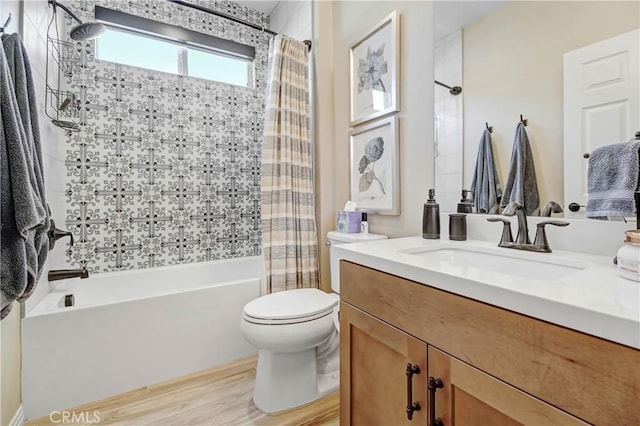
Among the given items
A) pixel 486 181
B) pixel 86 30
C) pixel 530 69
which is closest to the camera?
pixel 530 69

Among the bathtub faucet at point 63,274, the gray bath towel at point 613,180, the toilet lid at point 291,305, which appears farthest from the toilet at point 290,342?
the bathtub faucet at point 63,274

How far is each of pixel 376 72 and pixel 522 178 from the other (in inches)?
39.4

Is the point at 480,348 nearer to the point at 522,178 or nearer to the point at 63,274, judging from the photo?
the point at 522,178

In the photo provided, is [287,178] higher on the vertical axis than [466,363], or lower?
higher

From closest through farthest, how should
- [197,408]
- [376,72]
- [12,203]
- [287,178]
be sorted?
[12,203]
[197,408]
[376,72]
[287,178]

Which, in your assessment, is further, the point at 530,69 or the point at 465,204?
the point at 465,204

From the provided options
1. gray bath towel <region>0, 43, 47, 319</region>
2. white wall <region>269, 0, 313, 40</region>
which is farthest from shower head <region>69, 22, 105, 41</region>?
white wall <region>269, 0, 313, 40</region>

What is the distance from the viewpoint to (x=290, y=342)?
135cm

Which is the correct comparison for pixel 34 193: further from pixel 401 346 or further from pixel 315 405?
pixel 315 405

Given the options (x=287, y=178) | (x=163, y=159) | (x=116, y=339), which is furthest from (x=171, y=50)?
(x=116, y=339)

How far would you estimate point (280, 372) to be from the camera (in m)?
1.44

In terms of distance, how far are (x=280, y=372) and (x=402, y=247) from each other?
0.91 metres

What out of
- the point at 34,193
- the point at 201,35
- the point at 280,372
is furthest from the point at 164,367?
the point at 201,35

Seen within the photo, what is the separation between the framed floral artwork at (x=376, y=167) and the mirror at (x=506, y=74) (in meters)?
0.26
